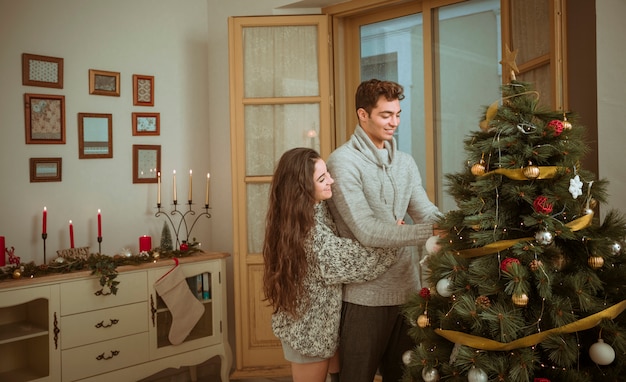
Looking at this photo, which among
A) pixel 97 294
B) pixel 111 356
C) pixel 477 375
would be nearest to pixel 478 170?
pixel 477 375

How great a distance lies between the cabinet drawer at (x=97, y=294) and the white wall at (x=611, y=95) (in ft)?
7.57

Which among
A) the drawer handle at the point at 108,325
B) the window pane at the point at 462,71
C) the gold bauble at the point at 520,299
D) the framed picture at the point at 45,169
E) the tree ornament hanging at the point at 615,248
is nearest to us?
Answer: the gold bauble at the point at 520,299

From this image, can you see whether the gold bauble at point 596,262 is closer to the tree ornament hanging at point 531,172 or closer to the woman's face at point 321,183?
the tree ornament hanging at point 531,172

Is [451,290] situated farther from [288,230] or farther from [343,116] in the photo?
[343,116]

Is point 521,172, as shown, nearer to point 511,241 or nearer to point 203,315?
point 511,241

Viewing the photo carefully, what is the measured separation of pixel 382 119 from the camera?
7.43 feet

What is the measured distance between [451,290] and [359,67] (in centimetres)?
265

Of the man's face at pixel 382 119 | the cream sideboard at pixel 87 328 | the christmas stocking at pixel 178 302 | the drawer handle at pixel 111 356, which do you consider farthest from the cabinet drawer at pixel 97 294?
the man's face at pixel 382 119

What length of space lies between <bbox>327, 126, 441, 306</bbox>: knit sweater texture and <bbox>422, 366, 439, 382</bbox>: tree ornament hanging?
1.51 ft

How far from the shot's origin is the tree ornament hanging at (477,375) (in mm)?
1523

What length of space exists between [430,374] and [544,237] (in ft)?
1.53

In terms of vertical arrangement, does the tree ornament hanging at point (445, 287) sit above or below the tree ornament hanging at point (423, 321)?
above

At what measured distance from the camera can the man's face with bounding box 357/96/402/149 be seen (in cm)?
226

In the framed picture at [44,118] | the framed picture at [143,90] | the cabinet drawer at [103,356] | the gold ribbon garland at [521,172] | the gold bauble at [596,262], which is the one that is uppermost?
the framed picture at [143,90]
